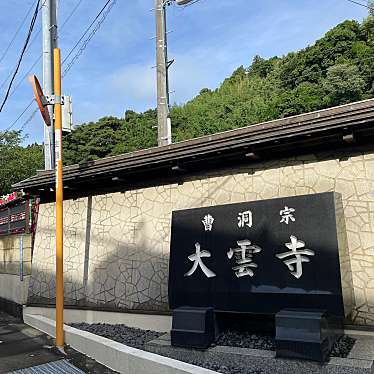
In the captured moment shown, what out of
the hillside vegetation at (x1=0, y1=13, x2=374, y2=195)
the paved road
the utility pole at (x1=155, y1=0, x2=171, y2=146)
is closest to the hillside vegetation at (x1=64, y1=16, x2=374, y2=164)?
the hillside vegetation at (x1=0, y1=13, x2=374, y2=195)

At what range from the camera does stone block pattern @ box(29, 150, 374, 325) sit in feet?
18.9

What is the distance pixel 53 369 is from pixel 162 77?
25.3 feet

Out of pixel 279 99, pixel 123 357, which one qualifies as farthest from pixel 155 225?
pixel 279 99

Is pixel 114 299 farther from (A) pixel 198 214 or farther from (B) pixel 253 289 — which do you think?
(B) pixel 253 289

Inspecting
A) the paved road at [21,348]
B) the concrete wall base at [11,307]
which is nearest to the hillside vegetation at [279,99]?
the concrete wall base at [11,307]

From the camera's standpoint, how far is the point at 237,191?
689cm

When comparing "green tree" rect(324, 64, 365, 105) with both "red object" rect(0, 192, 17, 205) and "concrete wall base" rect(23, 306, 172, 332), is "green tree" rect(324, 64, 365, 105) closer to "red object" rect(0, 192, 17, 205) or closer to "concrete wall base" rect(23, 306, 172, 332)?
"red object" rect(0, 192, 17, 205)

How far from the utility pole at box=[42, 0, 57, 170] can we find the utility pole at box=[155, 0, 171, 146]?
270 centimetres

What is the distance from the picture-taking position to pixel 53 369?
19.8 ft

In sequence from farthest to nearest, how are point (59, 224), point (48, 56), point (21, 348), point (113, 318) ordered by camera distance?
point (48, 56), point (113, 318), point (21, 348), point (59, 224)

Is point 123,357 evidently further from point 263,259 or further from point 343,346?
point 343,346

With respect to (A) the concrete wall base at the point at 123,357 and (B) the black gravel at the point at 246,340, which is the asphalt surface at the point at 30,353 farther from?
(B) the black gravel at the point at 246,340

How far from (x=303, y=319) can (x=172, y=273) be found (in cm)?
234

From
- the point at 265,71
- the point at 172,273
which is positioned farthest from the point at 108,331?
the point at 265,71
